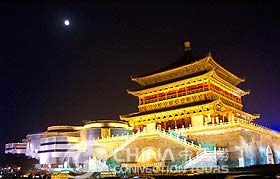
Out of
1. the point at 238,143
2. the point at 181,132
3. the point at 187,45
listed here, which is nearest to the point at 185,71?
the point at 187,45

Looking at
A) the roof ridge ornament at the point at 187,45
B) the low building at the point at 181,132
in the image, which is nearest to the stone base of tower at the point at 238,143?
the low building at the point at 181,132

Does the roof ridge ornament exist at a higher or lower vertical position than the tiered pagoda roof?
higher

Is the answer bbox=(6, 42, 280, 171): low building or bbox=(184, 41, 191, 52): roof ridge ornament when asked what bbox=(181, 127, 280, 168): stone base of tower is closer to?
bbox=(6, 42, 280, 171): low building

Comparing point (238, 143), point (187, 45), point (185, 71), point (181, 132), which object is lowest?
point (238, 143)

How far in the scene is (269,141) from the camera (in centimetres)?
3588

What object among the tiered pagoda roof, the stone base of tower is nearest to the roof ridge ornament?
the tiered pagoda roof

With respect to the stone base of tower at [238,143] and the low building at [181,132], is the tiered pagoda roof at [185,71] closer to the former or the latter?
the low building at [181,132]

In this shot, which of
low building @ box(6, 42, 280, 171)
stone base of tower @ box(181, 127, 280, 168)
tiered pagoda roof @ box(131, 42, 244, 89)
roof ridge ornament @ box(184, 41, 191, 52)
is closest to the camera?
stone base of tower @ box(181, 127, 280, 168)

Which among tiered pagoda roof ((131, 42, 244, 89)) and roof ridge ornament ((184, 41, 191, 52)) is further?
roof ridge ornament ((184, 41, 191, 52))

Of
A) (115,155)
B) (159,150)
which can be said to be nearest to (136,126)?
(115,155)

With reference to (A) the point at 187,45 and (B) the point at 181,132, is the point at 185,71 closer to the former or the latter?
(A) the point at 187,45

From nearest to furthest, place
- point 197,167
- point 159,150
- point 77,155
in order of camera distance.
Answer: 1. point 197,167
2. point 159,150
3. point 77,155

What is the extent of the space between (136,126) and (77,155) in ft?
33.9

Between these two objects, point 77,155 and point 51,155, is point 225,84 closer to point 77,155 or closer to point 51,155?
point 77,155
